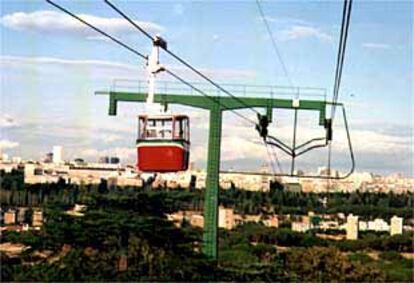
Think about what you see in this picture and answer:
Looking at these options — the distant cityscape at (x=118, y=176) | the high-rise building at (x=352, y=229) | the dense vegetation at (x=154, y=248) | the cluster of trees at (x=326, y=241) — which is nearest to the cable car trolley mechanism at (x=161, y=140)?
the dense vegetation at (x=154, y=248)

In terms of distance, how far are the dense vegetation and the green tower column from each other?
0.25 meters

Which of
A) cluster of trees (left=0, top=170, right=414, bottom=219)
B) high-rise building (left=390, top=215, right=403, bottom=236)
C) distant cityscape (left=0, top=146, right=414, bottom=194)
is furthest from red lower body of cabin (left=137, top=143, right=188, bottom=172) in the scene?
high-rise building (left=390, top=215, right=403, bottom=236)

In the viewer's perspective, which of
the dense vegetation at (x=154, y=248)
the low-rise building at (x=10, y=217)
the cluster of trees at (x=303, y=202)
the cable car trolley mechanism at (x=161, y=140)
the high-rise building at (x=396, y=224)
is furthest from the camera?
the high-rise building at (x=396, y=224)

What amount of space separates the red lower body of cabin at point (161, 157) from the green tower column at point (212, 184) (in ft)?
23.4

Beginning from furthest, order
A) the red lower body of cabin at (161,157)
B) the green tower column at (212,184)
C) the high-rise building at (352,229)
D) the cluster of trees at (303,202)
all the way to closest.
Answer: the high-rise building at (352,229)
the cluster of trees at (303,202)
the green tower column at (212,184)
the red lower body of cabin at (161,157)

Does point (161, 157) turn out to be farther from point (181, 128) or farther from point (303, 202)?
point (303, 202)

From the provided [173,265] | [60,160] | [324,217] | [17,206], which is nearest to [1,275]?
[173,265]

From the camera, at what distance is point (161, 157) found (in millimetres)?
9281

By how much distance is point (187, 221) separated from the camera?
1911cm

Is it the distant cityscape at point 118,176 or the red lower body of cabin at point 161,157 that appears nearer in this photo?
the red lower body of cabin at point 161,157

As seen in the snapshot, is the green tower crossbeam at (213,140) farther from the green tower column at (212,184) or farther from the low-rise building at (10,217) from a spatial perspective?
the low-rise building at (10,217)

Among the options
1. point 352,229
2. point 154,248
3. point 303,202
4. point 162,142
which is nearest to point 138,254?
point 154,248

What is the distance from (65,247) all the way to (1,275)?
14.4 feet

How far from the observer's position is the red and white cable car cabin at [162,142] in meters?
8.96
